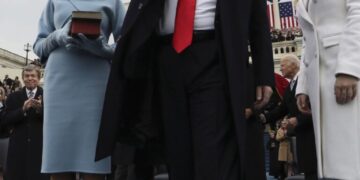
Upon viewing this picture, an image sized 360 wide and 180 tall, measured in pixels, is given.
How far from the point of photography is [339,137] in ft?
7.73

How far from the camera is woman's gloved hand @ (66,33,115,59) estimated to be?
274 centimetres

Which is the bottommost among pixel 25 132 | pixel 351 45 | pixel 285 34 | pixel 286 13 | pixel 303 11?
pixel 25 132

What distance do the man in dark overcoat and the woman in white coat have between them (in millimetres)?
3253

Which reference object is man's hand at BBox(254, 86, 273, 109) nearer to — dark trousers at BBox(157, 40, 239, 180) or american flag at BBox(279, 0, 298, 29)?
dark trousers at BBox(157, 40, 239, 180)

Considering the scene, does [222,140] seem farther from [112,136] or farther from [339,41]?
[339,41]

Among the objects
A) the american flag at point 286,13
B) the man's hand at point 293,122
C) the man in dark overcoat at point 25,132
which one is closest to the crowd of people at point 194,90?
the man's hand at point 293,122

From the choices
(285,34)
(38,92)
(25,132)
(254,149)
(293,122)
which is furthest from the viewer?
(285,34)

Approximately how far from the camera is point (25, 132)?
5.35 metres

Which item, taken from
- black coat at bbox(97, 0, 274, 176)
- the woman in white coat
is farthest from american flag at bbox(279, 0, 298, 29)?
black coat at bbox(97, 0, 274, 176)

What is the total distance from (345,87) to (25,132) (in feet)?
12.6

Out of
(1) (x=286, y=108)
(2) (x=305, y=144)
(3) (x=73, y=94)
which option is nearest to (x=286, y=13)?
(1) (x=286, y=108)

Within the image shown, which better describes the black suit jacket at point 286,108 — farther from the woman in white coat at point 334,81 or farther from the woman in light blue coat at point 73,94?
the woman in light blue coat at point 73,94

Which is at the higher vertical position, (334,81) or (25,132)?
(334,81)

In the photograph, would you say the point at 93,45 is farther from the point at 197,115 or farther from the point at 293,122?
the point at 293,122
